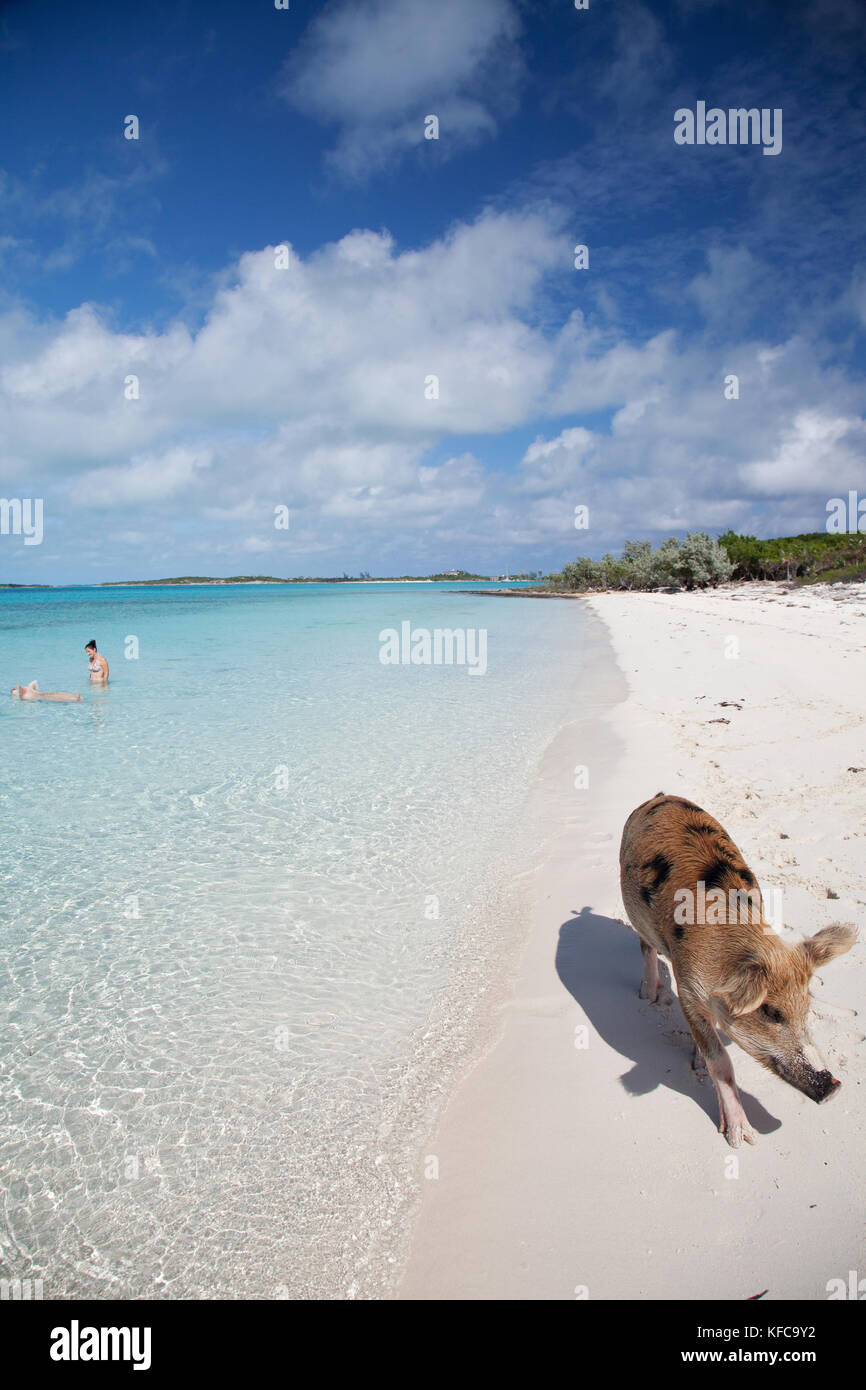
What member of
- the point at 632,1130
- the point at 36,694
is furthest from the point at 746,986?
the point at 36,694

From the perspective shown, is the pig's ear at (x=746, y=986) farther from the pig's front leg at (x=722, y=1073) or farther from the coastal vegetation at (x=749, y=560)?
the coastal vegetation at (x=749, y=560)

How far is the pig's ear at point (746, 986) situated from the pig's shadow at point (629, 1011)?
3.65ft

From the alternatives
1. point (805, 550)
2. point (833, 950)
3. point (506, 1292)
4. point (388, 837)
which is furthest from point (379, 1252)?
point (805, 550)

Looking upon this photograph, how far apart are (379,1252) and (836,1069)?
2653 millimetres

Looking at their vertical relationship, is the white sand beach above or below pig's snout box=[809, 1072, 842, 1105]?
below

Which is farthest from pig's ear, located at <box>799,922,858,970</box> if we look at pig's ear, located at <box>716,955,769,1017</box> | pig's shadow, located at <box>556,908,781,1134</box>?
pig's shadow, located at <box>556,908,781,1134</box>

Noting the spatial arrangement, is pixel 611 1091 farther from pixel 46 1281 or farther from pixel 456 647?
pixel 456 647

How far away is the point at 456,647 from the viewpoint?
105 ft

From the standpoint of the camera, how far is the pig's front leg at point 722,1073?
128 inches

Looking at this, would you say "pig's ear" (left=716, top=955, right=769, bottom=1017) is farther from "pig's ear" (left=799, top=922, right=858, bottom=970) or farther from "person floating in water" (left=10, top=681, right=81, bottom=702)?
"person floating in water" (left=10, top=681, right=81, bottom=702)

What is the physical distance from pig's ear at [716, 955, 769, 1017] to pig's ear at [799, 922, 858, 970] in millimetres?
238

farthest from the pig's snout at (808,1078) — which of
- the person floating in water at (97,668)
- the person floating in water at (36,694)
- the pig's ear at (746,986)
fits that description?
the person floating in water at (97,668)

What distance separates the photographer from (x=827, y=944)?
2814mm

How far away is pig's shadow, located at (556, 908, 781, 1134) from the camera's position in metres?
3.71
